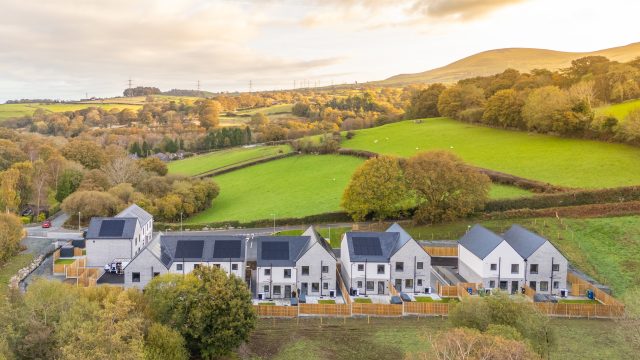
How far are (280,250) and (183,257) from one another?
31.5 ft

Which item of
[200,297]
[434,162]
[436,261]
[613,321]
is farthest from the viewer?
[434,162]

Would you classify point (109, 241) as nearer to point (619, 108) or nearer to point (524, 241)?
point (524, 241)

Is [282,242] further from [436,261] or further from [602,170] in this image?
[602,170]

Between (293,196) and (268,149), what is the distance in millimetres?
41904

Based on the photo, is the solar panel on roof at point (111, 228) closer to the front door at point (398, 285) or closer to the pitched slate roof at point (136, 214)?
the pitched slate roof at point (136, 214)

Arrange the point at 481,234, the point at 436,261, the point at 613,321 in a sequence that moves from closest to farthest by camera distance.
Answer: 1. the point at 613,321
2. the point at 481,234
3. the point at 436,261

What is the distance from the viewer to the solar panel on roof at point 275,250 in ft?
157

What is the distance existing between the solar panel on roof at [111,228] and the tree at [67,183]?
32561mm

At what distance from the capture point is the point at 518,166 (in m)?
75.0

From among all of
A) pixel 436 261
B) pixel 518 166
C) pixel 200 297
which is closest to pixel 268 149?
pixel 518 166

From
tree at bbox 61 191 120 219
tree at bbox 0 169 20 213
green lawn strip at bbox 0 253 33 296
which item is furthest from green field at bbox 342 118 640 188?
green lawn strip at bbox 0 253 33 296

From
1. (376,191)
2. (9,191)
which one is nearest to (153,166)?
(9,191)

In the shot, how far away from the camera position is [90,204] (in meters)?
68.4

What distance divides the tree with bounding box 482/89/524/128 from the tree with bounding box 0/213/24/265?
8390 cm
